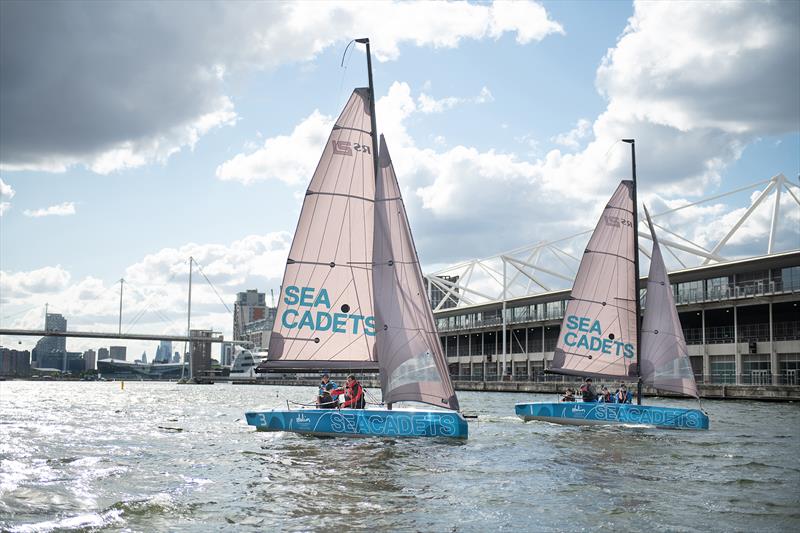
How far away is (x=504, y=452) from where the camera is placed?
70.8ft

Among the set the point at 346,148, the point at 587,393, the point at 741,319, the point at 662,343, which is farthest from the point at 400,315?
the point at 741,319

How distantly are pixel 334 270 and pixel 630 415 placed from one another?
12.9 metres

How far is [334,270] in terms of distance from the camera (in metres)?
24.5

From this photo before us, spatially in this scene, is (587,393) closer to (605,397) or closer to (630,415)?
(605,397)

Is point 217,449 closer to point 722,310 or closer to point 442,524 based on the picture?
point 442,524

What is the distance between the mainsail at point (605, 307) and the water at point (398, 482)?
662 centimetres

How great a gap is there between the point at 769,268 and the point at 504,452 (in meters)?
59.4

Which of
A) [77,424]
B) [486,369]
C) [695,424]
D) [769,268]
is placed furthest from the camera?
[486,369]

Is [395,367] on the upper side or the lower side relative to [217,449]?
upper

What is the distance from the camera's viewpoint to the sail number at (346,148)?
81.1 ft

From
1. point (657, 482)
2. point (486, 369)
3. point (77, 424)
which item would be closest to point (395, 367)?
point (657, 482)

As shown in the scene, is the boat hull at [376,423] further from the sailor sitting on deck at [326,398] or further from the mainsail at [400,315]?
the sailor sitting on deck at [326,398]

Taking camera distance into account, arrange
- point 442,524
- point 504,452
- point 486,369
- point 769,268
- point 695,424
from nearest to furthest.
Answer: point 442,524 < point 504,452 < point 695,424 < point 769,268 < point 486,369

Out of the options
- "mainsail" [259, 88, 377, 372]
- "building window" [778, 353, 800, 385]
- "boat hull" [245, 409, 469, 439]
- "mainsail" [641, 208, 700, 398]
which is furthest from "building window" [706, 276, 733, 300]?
"boat hull" [245, 409, 469, 439]
